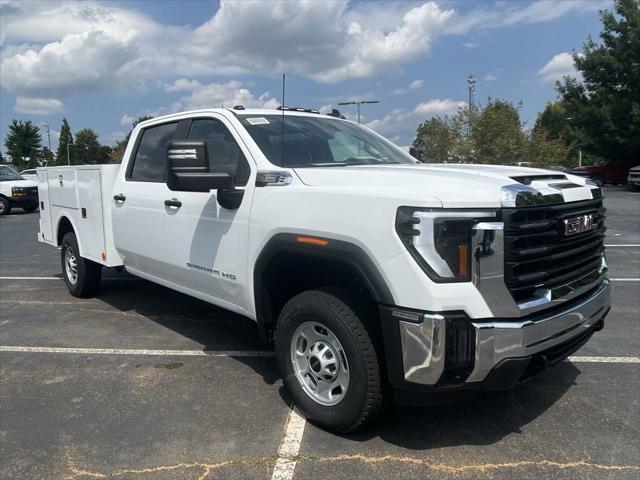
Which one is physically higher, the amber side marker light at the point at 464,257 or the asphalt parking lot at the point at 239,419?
the amber side marker light at the point at 464,257

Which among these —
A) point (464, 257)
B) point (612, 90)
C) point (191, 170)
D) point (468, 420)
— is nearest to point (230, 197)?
point (191, 170)

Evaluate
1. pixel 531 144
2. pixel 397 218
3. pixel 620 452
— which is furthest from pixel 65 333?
pixel 531 144

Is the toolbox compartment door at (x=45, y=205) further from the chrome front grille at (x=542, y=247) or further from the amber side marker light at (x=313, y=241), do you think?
the chrome front grille at (x=542, y=247)

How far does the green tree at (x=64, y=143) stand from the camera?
86.2 m

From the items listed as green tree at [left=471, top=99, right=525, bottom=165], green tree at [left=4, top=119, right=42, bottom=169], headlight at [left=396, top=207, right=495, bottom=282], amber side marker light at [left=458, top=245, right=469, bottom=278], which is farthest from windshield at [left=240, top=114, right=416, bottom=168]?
green tree at [left=4, top=119, right=42, bottom=169]

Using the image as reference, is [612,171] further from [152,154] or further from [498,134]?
[152,154]

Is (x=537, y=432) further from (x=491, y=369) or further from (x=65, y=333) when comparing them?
(x=65, y=333)

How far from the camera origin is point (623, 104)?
2884 cm

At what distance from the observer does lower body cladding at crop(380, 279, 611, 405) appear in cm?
265

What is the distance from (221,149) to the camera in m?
4.17

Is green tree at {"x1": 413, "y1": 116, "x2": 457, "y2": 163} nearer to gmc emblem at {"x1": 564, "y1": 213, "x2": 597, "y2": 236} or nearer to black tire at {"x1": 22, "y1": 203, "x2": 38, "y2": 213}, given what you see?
black tire at {"x1": 22, "y1": 203, "x2": 38, "y2": 213}

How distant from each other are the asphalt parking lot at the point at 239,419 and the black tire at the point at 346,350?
0.15 m

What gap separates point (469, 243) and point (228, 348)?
9.32ft

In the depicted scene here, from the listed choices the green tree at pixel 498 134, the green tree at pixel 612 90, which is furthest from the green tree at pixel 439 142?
the green tree at pixel 612 90
